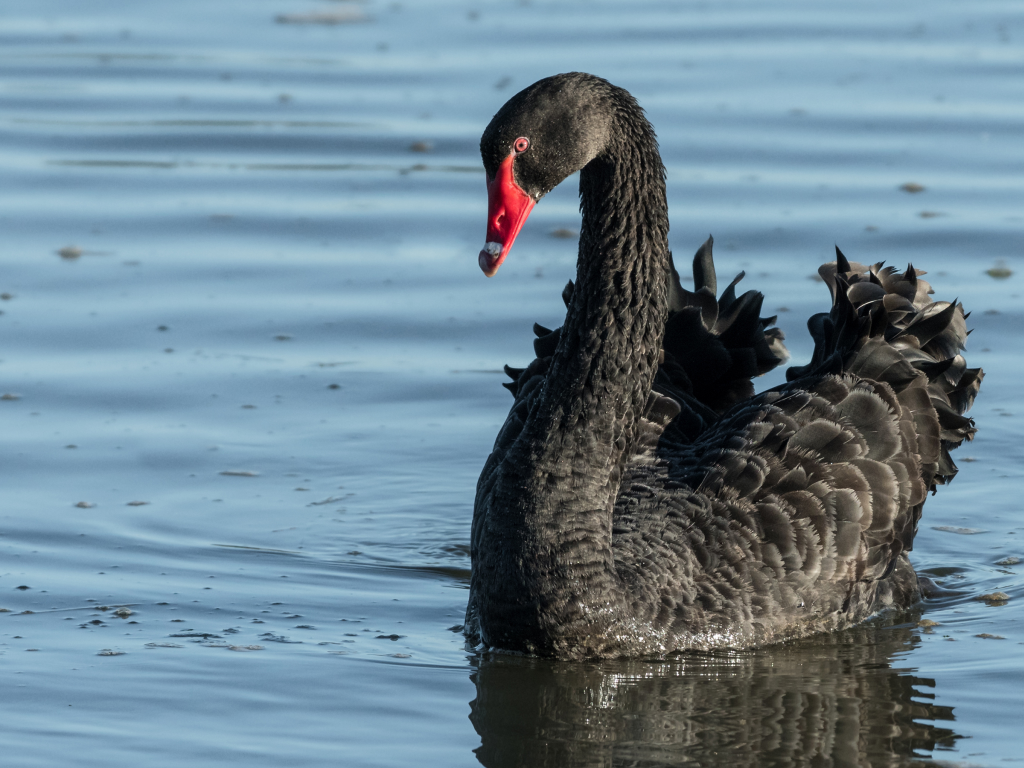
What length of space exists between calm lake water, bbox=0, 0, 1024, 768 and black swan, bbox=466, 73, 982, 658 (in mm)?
220

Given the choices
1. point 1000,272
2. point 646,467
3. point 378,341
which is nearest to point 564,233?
point 378,341

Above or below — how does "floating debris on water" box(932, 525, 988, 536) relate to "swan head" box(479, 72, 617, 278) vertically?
below

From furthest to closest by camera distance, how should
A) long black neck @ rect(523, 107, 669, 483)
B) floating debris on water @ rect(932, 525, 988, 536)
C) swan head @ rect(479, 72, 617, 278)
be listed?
floating debris on water @ rect(932, 525, 988, 536), long black neck @ rect(523, 107, 669, 483), swan head @ rect(479, 72, 617, 278)

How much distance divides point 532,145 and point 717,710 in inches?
84.5

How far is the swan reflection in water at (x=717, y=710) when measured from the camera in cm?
593

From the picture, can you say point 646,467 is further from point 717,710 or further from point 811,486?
point 717,710

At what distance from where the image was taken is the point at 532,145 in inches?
246

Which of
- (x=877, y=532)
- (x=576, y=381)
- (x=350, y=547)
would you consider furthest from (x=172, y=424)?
(x=877, y=532)

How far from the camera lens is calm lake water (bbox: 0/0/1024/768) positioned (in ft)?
20.6

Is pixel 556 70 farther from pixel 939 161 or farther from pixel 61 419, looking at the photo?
pixel 61 419

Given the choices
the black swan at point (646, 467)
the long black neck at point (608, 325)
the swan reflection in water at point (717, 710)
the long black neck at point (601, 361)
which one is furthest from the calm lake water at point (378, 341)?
the long black neck at point (608, 325)

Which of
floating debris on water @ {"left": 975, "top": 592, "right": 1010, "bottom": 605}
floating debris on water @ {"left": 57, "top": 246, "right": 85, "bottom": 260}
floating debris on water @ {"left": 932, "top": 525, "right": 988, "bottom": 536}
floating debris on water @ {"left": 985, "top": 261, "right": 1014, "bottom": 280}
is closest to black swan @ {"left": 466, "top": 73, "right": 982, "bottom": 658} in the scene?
floating debris on water @ {"left": 975, "top": 592, "right": 1010, "bottom": 605}

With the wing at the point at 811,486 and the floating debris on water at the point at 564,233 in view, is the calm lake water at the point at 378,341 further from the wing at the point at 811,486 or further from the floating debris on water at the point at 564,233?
the wing at the point at 811,486

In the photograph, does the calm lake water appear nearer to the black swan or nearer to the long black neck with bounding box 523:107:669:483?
the black swan
